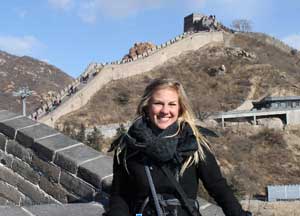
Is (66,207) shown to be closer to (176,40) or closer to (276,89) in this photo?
(276,89)

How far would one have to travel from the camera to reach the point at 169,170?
2.38 m

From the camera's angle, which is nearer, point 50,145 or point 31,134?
point 50,145

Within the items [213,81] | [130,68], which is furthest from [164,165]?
[213,81]

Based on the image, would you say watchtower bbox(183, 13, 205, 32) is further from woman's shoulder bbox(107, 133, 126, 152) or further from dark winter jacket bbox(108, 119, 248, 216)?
dark winter jacket bbox(108, 119, 248, 216)

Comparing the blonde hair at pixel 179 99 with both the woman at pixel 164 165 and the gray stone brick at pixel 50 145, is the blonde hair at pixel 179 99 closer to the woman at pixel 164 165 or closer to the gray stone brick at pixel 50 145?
the woman at pixel 164 165

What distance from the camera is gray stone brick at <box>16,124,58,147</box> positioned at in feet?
16.9

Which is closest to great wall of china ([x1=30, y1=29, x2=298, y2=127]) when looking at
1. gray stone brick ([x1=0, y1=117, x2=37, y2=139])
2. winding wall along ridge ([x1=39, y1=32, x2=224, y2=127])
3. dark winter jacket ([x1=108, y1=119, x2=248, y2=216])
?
winding wall along ridge ([x1=39, y1=32, x2=224, y2=127])

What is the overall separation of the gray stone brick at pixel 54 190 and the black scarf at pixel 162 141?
2.40m

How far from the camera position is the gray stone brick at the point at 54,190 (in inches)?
185

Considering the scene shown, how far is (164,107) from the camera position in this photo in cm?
249

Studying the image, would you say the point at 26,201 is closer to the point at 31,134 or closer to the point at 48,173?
the point at 48,173

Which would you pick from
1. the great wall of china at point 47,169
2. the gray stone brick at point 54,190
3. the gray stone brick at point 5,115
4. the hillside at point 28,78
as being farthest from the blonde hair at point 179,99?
the hillside at point 28,78

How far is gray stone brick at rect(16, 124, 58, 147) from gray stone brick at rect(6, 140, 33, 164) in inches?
1.9

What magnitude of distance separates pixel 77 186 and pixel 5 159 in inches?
47.8
